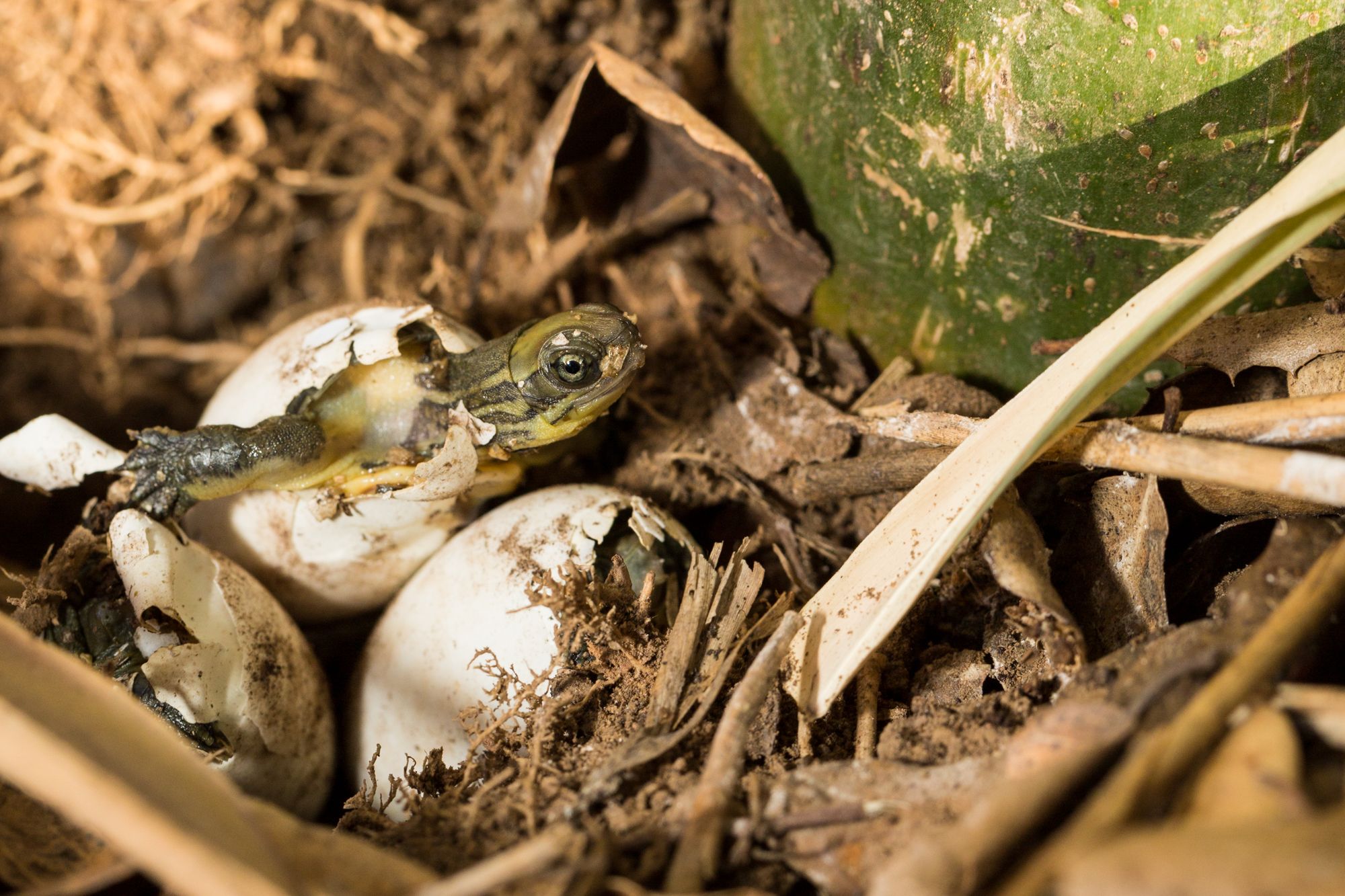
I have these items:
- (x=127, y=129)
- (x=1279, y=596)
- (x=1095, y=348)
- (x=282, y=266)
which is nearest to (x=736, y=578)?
(x=1095, y=348)

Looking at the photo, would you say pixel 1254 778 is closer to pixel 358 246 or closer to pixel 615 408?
pixel 615 408

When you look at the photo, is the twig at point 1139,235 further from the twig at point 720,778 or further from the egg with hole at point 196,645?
the egg with hole at point 196,645

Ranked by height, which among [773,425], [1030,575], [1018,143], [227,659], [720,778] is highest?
[1018,143]

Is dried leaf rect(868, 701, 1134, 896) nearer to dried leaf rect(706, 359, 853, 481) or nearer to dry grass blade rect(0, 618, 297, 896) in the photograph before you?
dry grass blade rect(0, 618, 297, 896)

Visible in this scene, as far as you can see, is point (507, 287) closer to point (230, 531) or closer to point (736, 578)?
point (230, 531)

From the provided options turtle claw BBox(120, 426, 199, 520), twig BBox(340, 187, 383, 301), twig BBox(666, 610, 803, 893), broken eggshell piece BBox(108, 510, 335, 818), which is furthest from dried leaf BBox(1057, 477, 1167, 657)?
twig BBox(340, 187, 383, 301)

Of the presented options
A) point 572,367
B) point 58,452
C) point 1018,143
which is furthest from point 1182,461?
point 58,452
